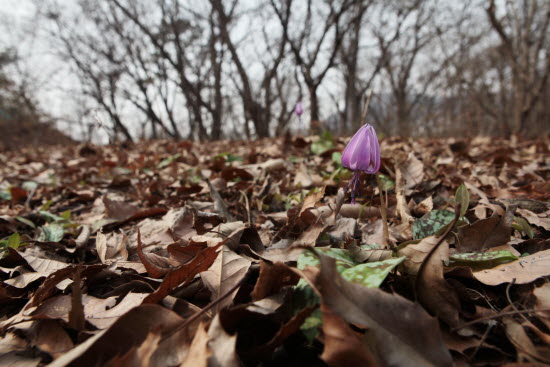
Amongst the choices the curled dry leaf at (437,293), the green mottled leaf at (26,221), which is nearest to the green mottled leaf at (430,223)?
the curled dry leaf at (437,293)

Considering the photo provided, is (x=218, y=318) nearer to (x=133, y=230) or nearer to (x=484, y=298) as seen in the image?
(x=484, y=298)

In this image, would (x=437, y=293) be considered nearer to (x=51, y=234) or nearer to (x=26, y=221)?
(x=51, y=234)

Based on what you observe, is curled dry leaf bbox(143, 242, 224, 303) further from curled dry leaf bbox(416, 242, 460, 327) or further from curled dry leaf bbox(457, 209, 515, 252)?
curled dry leaf bbox(457, 209, 515, 252)

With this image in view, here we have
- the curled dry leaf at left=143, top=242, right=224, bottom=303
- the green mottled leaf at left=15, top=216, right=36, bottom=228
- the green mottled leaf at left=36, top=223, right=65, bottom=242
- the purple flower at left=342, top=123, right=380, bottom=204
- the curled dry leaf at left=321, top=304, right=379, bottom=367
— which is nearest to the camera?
the curled dry leaf at left=321, top=304, right=379, bottom=367

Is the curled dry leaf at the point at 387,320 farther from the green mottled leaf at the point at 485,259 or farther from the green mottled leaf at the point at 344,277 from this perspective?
the green mottled leaf at the point at 485,259

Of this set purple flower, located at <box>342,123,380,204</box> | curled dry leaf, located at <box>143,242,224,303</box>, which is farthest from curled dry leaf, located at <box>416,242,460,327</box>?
curled dry leaf, located at <box>143,242,224,303</box>

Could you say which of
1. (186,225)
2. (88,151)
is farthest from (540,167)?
(88,151)

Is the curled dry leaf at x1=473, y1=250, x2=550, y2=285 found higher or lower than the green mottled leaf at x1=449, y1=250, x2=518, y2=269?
lower
